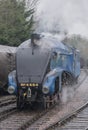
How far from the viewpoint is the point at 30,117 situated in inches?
571

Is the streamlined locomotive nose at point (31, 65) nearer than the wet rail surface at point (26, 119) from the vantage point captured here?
No

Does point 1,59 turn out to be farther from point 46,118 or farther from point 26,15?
point 26,15

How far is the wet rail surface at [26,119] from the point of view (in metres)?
12.6

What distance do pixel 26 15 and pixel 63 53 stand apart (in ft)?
60.4

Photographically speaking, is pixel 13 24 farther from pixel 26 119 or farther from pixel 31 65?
pixel 26 119

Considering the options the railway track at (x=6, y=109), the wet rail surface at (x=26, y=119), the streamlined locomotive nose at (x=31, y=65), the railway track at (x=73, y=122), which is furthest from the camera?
the streamlined locomotive nose at (x=31, y=65)

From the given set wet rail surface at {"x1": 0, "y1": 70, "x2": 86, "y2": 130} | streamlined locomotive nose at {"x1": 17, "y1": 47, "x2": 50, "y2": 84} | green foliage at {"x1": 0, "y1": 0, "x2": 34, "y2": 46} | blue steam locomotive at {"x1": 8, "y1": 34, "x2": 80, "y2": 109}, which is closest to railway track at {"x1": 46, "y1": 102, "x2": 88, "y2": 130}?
wet rail surface at {"x1": 0, "y1": 70, "x2": 86, "y2": 130}

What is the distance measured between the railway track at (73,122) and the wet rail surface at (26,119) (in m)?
0.40

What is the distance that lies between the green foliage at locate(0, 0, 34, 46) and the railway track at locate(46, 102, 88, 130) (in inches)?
641

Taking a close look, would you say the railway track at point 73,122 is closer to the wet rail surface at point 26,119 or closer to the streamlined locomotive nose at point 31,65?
the wet rail surface at point 26,119

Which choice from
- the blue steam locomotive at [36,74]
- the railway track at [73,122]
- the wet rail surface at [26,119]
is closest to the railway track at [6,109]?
the wet rail surface at [26,119]

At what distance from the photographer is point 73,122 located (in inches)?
522

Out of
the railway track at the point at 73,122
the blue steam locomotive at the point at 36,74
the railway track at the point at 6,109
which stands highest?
the blue steam locomotive at the point at 36,74

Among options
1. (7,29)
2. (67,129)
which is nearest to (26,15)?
(7,29)
